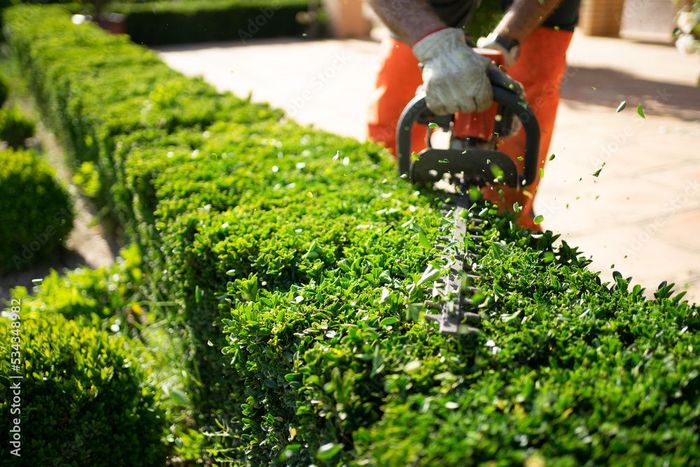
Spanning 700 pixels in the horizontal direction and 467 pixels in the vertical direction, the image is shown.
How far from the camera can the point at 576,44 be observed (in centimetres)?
1297

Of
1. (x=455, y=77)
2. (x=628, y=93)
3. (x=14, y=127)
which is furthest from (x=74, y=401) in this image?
(x=628, y=93)

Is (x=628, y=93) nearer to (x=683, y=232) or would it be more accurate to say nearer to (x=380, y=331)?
(x=683, y=232)

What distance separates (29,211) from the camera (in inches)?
197

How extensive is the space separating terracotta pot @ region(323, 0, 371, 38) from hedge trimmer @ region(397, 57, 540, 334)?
15.1 meters

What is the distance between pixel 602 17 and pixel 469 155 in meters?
12.8

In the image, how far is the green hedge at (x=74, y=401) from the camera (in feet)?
7.36

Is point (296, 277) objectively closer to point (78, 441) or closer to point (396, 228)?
point (396, 228)

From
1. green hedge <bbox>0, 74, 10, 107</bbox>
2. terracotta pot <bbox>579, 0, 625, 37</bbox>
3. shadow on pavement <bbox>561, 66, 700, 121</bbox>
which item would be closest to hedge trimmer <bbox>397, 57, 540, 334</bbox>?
shadow on pavement <bbox>561, 66, 700, 121</bbox>

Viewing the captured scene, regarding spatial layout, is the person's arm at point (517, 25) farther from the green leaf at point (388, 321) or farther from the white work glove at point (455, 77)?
the green leaf at point (388, 321)

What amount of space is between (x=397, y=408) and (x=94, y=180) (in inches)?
185

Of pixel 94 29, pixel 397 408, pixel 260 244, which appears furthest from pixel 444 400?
pixel 94 29

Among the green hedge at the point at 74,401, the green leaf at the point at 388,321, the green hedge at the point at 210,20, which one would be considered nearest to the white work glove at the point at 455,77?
the green leaf at the point at 388,321

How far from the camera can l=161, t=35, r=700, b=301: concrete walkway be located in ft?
13.1

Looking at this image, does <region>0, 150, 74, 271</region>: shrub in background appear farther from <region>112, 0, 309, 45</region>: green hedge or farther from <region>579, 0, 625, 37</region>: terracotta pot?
<region>112, 0, 309, 45</region>: green hedge
